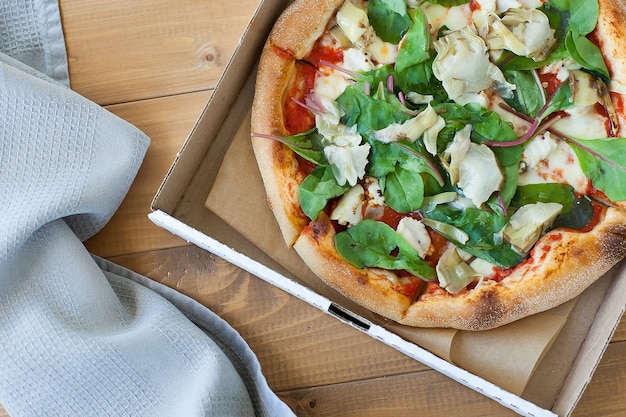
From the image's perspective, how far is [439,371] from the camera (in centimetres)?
130

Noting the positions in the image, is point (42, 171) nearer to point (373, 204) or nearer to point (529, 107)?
point (373, 204)

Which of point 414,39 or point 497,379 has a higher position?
point 414,39

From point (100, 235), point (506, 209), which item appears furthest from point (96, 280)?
point (506, 209)

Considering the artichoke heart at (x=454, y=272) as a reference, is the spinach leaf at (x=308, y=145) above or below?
above

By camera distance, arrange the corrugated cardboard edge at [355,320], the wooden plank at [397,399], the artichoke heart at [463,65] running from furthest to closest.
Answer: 1. the wooden plank at [397,399]
2. the artichoke heart at [463,65]
3. the corrugated cardboard edge at [355,320]

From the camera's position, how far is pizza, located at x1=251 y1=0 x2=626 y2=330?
Answer: 1.20m

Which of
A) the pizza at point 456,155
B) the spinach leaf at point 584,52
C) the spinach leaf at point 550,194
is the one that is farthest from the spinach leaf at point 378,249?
the spinach leaf at point 584,52

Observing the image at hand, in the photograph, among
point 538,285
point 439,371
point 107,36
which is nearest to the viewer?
point 538,285

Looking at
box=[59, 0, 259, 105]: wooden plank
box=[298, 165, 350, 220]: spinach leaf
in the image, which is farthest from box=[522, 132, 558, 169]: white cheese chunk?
box=[59, 0, 259, 105]: wooden plank

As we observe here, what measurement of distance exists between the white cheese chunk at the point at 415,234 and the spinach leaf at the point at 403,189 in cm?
2

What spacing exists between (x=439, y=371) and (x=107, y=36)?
0.91 meters

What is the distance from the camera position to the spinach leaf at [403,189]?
4.02ft

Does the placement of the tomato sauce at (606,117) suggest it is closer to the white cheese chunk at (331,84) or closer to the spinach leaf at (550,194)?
the spinach leaf at (550,194)

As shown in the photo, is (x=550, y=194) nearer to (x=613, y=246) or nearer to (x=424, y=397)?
(x=613, y=246)
